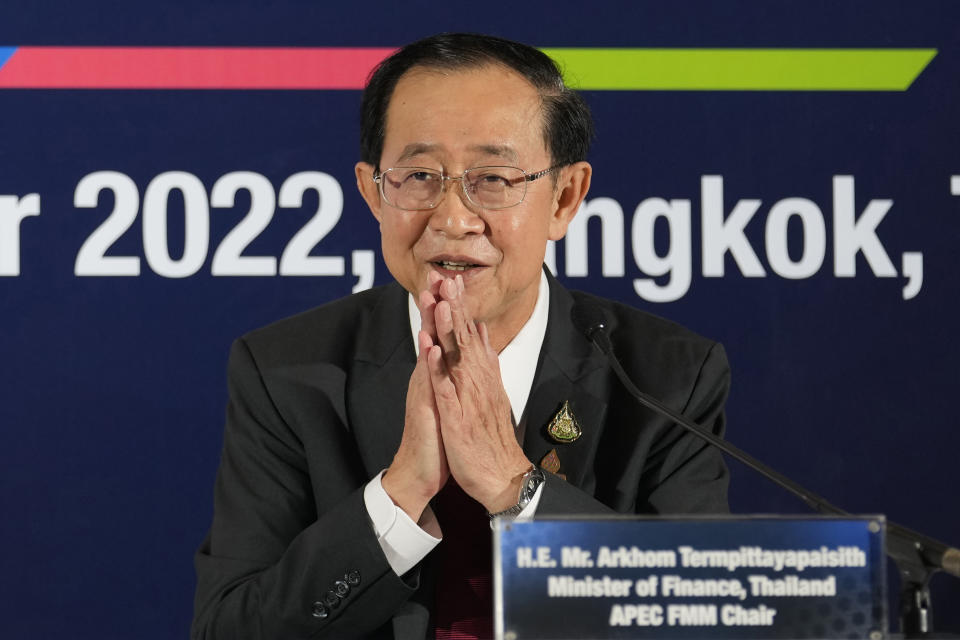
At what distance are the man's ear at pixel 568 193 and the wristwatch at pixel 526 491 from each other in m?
0.46

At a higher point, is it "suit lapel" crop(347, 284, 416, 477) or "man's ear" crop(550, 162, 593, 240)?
"man's ear" crop(550, 162, 593, 240)

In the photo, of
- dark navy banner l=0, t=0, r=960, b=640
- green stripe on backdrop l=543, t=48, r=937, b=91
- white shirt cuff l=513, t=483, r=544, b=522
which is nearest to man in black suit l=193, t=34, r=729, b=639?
white shirt cuff l=513, t=483, r=544, b=522

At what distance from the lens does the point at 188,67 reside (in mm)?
2645

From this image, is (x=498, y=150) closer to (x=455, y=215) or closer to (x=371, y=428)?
(x=455, y=215)

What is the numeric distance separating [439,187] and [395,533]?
485mm

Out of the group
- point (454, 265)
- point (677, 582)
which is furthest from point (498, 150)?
point (677, 582)

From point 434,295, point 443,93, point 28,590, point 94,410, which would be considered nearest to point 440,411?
point 434,295

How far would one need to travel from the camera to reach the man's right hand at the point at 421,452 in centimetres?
155

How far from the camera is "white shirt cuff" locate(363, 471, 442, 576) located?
1.54m

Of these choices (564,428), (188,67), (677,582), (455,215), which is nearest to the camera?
(677,582)

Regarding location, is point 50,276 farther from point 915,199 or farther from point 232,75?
point 915,199

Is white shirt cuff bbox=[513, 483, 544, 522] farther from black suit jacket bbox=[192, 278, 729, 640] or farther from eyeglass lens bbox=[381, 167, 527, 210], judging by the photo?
eyeglass lens bbox=[381, 167, 527, 210]

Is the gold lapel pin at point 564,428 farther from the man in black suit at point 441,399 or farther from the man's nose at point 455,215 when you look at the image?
the man's nose at point 455,215

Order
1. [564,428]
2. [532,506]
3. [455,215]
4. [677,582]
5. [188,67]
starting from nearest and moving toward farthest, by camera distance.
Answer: [677,582]
[532,506]
[455,215]
[564,428]
[188,67]
